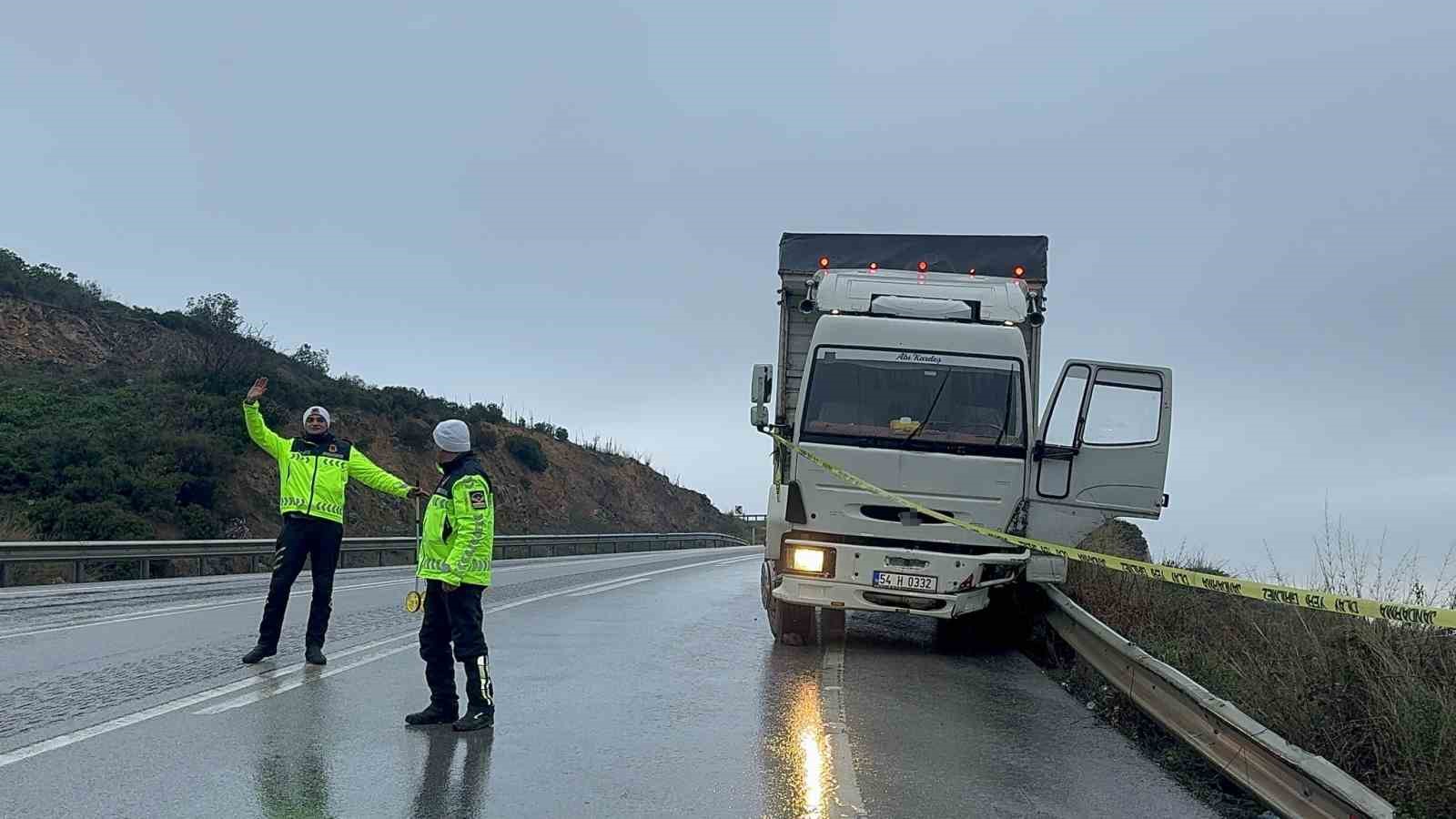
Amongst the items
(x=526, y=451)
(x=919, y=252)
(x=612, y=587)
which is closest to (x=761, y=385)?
(x=919, y=252)

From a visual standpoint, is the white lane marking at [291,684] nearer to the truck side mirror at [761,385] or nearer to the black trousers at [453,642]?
the black trousers at [453,642]

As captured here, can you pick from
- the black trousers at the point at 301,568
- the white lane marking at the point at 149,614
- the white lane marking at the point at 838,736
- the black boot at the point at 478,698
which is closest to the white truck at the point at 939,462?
the white lane marking at the point at 838,736

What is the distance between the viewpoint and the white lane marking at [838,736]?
225 inches

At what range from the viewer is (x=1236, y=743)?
609 centimetres

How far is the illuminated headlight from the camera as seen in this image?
10227mm

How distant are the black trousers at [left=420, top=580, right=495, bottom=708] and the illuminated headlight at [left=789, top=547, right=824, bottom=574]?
3542mm

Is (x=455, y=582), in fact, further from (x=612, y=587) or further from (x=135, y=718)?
(x=612, y=587)

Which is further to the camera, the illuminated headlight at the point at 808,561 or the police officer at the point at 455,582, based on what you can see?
the illuminated headlight at the point at 808,561

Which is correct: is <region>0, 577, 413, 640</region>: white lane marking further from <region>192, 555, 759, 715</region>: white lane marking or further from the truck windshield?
the truck windshield

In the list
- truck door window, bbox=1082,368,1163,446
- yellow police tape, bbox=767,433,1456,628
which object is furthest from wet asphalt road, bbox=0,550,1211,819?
truck door window, bbox=1082,368,1163,446

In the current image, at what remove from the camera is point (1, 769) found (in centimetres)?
580

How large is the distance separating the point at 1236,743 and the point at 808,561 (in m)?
4.56

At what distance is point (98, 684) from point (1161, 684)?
673cm

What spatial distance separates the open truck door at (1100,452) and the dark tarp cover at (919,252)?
2.55 metres
